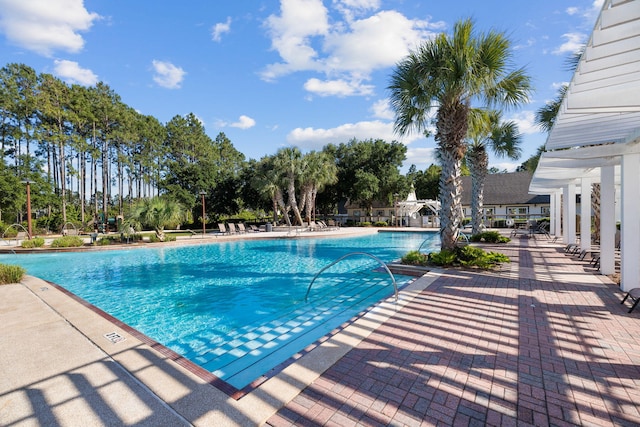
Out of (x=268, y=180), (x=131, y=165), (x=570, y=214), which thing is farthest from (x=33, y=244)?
(x=570, y=214)

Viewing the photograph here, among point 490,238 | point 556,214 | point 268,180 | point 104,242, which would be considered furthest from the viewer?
point 268,180

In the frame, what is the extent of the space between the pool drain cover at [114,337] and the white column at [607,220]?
999 centimetres

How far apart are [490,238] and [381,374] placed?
14477 millimetres

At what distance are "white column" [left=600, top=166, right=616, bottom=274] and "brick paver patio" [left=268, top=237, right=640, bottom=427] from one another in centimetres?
248

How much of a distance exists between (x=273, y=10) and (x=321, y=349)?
12499 millimetres

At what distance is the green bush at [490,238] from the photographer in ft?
49.8

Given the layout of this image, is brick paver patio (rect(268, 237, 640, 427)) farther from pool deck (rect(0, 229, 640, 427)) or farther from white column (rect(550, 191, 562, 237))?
white column (rect(550, 191, 562, 237))

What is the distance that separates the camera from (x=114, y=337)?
4113 millimetres

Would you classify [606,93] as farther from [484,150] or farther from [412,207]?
[412,207]

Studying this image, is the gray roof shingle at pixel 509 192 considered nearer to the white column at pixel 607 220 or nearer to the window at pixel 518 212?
the window at pixel 518 212

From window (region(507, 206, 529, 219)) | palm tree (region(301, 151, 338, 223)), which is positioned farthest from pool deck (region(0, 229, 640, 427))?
window (region(507, 206, 529, 219))

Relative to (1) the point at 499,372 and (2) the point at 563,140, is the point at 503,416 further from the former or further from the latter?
(2) the point at 563,140

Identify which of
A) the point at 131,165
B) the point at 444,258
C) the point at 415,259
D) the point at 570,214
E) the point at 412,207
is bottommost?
the point at 415,259

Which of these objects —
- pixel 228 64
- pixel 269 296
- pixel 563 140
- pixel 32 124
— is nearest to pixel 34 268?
pixel 269 296
